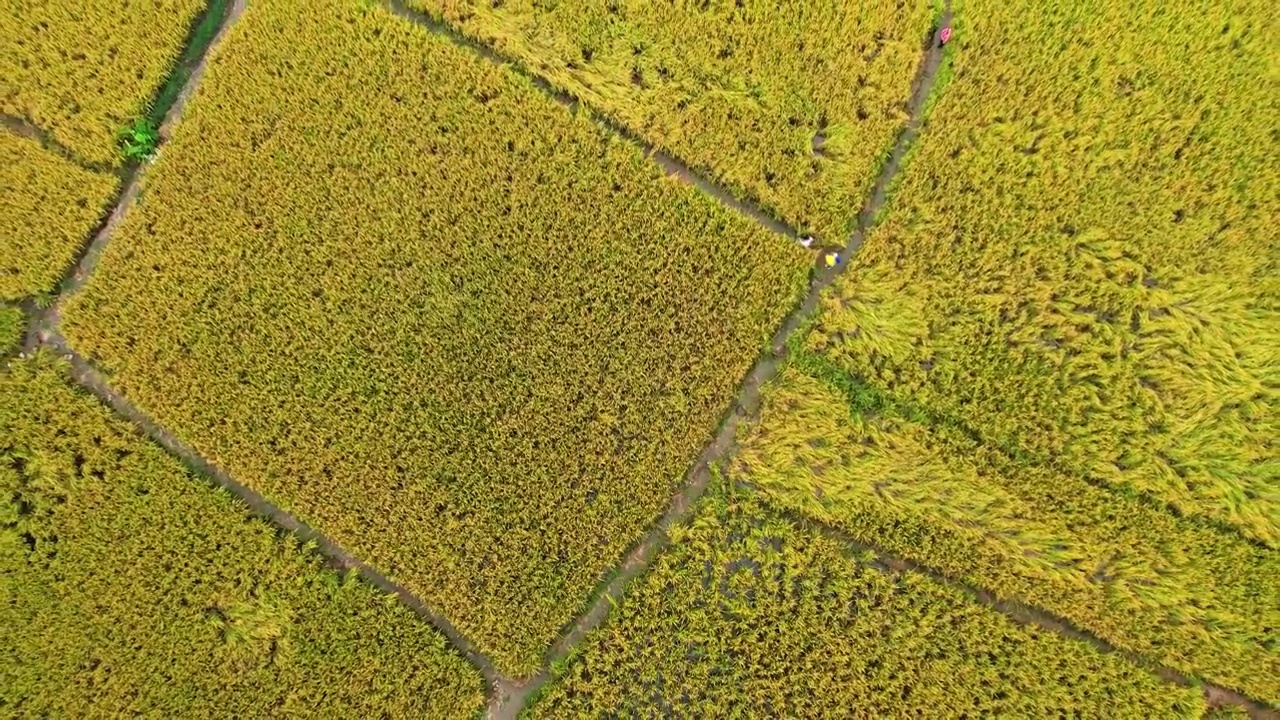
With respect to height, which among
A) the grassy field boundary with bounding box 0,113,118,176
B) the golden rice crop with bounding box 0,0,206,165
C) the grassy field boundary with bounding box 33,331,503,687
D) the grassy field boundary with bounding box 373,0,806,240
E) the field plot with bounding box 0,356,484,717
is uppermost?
the grassy field boundary with bounding box 373,0,806,240

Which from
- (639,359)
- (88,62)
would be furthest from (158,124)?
(639,359)

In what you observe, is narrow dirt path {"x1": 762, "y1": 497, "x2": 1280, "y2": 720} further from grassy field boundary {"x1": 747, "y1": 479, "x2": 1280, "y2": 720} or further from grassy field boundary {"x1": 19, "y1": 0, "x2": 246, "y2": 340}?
grassy field boundary {"x1": 19, "y1": 0, "x2": 246, "y2": 340}

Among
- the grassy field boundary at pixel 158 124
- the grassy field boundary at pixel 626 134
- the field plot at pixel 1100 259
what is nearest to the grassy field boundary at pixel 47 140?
the grassy field boundary at pixel 158 124

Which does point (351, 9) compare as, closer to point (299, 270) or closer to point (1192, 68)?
point (299, 270)

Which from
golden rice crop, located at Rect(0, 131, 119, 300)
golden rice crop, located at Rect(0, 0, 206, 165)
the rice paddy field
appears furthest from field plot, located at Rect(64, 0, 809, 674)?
golden rice crop, located at Rect(0, 0, 206, 165)

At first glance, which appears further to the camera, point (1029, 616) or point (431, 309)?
point (431, 309)

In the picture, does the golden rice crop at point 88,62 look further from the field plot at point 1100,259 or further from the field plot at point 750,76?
the field plot at point 1100,259

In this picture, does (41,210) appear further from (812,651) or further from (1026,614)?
(1026,614)
